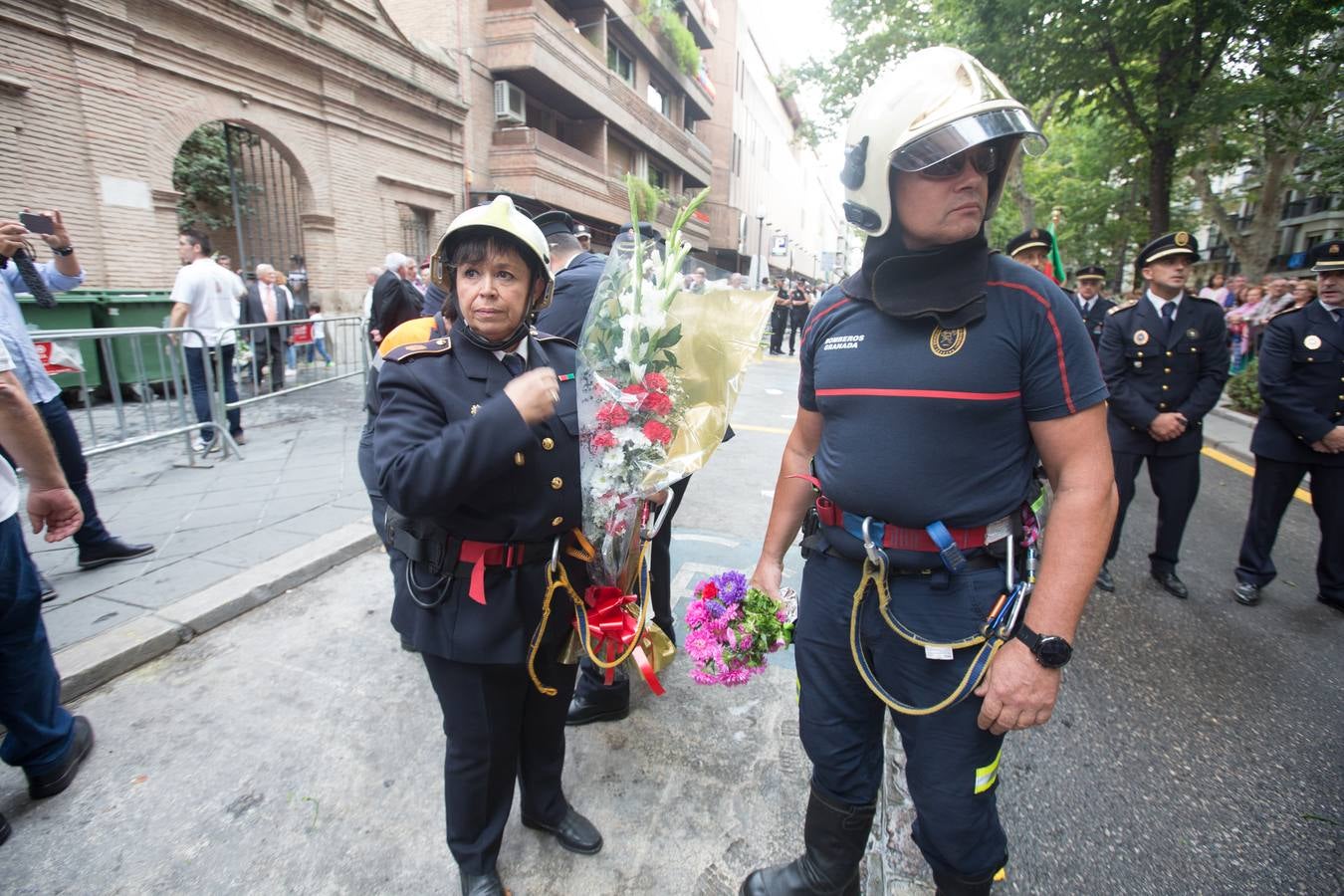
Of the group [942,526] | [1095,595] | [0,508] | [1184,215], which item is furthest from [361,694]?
[1184,215]

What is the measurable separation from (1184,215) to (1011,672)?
3028 cm

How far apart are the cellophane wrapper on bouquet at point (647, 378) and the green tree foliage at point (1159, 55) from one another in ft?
27.8

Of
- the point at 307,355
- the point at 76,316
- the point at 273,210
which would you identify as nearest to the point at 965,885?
the point at 76,316

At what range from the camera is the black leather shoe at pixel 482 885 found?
6.23 ft

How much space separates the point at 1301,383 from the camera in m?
3.95

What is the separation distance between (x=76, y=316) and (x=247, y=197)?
6267 millimetres

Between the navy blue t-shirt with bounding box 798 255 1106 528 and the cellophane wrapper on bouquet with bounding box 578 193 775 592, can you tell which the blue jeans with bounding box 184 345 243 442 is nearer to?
the cellophane wrapper on bouquet with bounding box 578 193 775 592

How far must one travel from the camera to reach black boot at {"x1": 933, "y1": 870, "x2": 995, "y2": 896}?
5.11 ft

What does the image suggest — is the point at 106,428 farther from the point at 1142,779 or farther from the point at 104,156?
the point at 1142,779

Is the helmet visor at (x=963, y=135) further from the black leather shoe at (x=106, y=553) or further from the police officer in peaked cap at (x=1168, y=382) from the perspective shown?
the black leather shoe at (x=106, y=553)

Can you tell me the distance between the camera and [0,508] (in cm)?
212

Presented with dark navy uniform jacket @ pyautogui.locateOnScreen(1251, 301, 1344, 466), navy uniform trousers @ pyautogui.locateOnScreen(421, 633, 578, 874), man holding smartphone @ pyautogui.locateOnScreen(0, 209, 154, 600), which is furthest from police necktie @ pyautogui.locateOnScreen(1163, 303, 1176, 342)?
man holding smartphone @ pyautogui.locateOnScreen(0, 209, 154, 600)

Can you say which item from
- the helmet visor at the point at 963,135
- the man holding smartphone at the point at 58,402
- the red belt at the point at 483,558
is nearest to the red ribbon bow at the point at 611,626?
the red belt at the point at 483,558

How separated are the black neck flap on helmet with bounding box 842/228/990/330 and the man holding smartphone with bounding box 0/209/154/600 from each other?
3953mm
